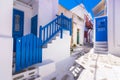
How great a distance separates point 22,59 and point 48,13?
135 inches

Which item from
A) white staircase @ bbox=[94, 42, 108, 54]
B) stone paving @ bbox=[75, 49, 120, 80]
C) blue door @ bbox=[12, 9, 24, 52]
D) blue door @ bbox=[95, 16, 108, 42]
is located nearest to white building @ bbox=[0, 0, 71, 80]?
blue door @ bbox=[12, 9, 24, 52]

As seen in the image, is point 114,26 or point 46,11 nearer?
point 46,11

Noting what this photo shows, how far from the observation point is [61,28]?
14.5ft

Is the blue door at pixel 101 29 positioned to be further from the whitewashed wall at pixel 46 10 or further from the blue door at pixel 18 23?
the blue door at pixel 18 23

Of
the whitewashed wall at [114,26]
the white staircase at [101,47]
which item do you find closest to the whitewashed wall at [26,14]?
the whitewashed wall at [114,26]

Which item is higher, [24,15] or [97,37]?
[24,15]

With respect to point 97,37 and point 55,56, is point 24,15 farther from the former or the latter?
point 97,37
